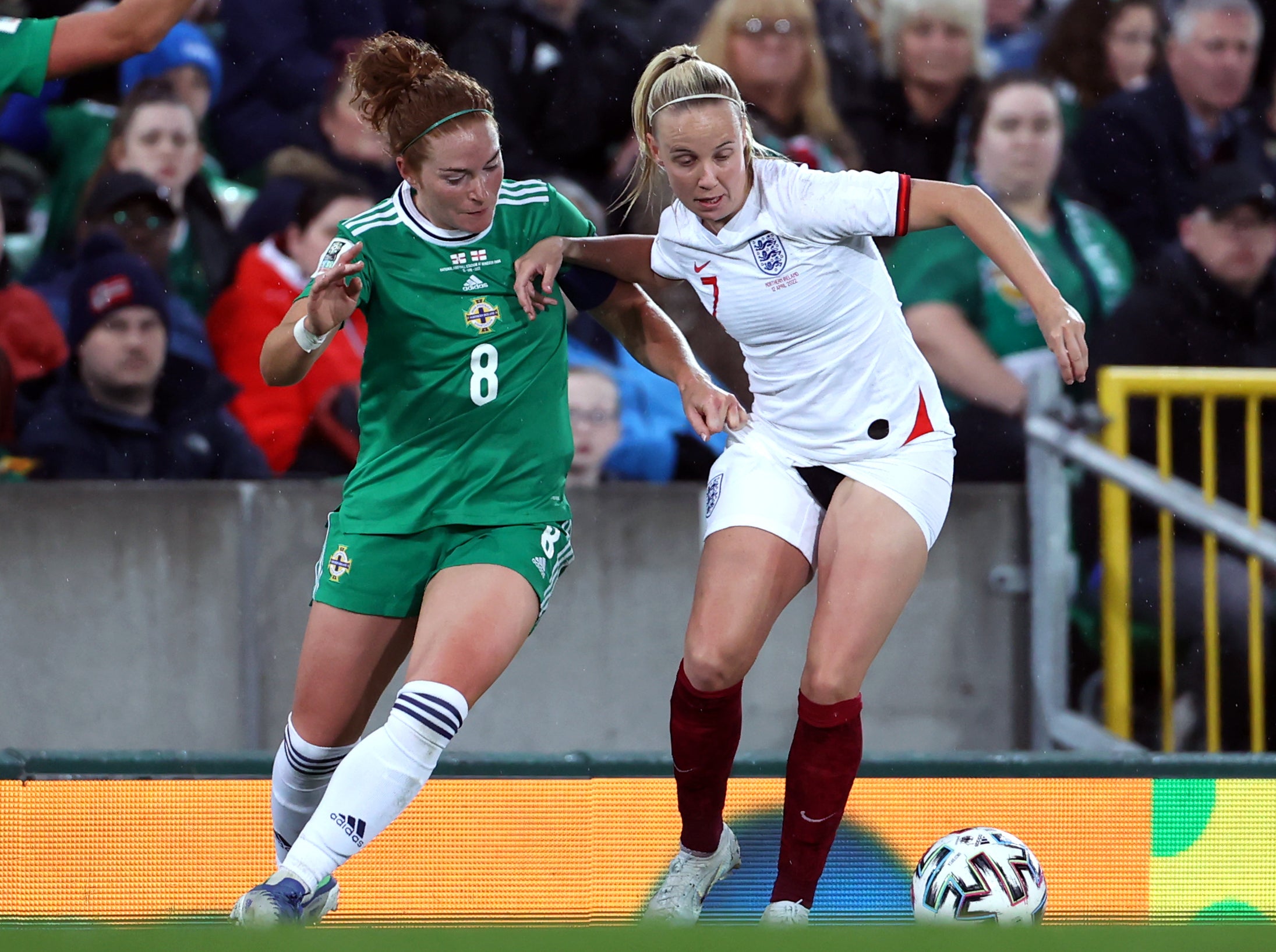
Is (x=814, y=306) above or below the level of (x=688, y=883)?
above

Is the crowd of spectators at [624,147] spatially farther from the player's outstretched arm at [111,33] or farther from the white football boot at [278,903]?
the white football boot at [278,903]

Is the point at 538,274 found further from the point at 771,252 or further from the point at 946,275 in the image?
the point at 946,275

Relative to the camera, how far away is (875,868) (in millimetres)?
4426

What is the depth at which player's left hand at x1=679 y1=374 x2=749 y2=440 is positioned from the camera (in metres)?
3.70

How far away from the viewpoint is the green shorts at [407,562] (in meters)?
3.71

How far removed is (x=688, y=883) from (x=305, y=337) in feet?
5.31

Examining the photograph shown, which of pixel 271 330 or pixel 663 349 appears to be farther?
pixel 271 330

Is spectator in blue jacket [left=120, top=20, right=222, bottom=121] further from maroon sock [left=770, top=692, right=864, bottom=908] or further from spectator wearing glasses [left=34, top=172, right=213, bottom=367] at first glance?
maroon sock [left=770, top=692, right=864, bottom=908]

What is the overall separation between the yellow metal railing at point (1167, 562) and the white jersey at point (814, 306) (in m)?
2.04

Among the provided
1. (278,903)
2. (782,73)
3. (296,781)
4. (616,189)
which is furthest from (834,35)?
(278,903)

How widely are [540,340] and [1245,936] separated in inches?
88.7

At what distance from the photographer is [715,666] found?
147 inches

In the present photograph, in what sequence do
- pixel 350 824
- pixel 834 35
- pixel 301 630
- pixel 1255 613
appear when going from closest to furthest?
pixel 350 824
pixel 1255 613
pixel 301 630
pixel 834 35

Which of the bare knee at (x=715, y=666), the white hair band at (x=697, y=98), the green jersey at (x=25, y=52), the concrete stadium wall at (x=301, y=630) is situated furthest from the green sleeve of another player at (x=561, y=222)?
the concrete stadium wall at (x=301, y=630)
